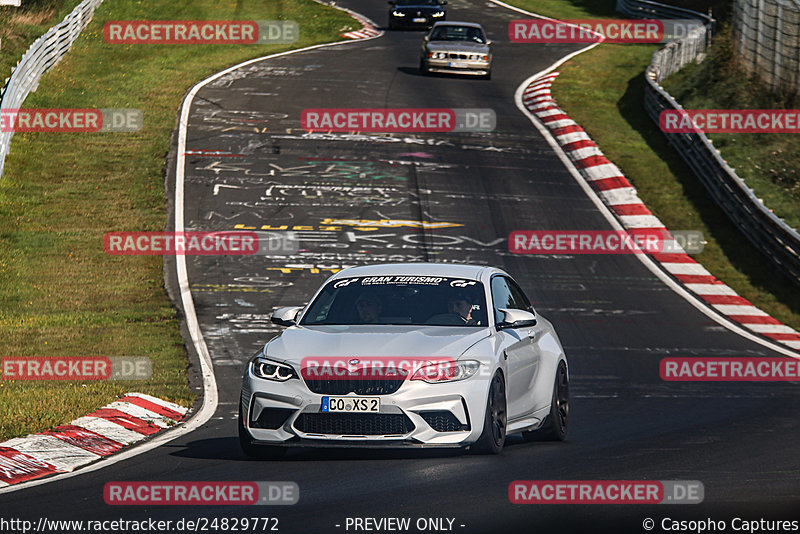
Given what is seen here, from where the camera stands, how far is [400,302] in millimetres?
10617

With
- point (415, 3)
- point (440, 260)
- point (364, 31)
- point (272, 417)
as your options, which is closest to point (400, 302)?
point (272, 417)

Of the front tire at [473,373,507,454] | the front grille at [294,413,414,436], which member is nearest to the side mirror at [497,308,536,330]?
the front tire at [473,373,507,454]

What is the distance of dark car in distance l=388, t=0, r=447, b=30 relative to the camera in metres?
50.7

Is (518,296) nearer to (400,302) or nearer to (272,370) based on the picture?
(400,302)

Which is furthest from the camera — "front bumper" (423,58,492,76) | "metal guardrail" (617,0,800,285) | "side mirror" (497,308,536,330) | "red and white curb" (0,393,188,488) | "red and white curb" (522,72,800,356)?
"front bumper" (423,58,492,76)

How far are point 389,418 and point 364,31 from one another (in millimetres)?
41991

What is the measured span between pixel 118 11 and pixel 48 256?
27.7 m

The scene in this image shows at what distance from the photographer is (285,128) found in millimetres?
31906

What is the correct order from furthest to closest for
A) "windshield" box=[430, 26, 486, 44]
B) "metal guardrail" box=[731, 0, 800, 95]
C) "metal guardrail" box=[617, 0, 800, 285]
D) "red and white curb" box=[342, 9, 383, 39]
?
"red and white curb" box=[342, 9, 383, 39] < "windshield" box=[430, 26, 486, 44] < "metal guardrail" box=[731, 0, 800, 95] < "metal guardrail" box=[617, 0, 800, 285]

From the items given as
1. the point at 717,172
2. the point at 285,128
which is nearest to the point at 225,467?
the point at 717,172

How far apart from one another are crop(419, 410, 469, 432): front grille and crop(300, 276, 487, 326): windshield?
4.12ft

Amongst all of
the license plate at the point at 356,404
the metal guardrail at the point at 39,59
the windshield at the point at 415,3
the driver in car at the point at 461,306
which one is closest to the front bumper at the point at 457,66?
the metal guardrail at the point at 39,59

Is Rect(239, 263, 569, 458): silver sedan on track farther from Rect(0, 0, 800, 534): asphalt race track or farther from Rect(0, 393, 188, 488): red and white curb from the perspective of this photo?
Rect(0, 393, 188, 488): red and white curb

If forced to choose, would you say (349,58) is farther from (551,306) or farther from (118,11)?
(551,306)
